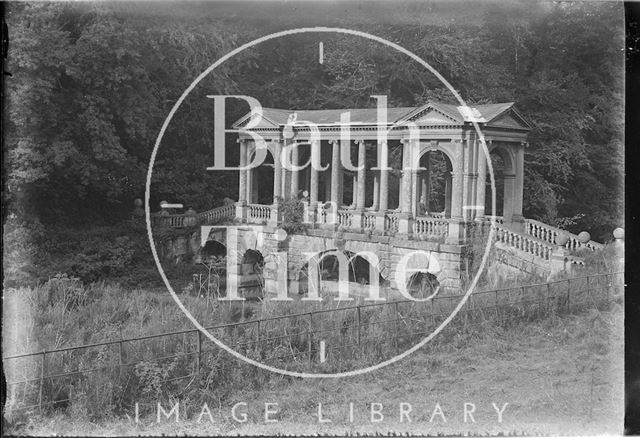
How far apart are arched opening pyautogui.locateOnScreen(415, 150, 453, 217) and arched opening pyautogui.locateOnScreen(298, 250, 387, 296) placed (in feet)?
6.12

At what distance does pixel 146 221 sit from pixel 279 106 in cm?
434

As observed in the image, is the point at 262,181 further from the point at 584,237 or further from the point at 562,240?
the point at 584,237

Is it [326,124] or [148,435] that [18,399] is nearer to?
[148,435]

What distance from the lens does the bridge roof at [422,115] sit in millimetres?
14961

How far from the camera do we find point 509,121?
50.3ft

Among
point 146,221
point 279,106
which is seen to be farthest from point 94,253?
point 279,106

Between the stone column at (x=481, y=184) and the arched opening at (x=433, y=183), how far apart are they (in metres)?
2.12

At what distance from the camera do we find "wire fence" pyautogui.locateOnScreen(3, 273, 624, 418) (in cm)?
930

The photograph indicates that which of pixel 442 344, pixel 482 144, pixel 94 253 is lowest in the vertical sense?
pixel 442 344

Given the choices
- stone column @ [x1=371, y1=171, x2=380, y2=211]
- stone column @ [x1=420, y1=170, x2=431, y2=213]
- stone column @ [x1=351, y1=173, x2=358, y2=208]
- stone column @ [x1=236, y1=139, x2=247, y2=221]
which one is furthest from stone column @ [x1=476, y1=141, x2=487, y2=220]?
stone column @ [x1=236, y1=139, x2=247, y2=221]

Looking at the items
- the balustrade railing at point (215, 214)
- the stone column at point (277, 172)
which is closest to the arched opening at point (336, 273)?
the stone column at point (277, 172)

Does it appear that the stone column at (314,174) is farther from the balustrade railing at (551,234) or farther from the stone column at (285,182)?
the balustrade railing at (551,234)

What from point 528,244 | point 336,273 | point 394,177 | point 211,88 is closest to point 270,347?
point 211,88

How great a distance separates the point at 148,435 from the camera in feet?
29.6
